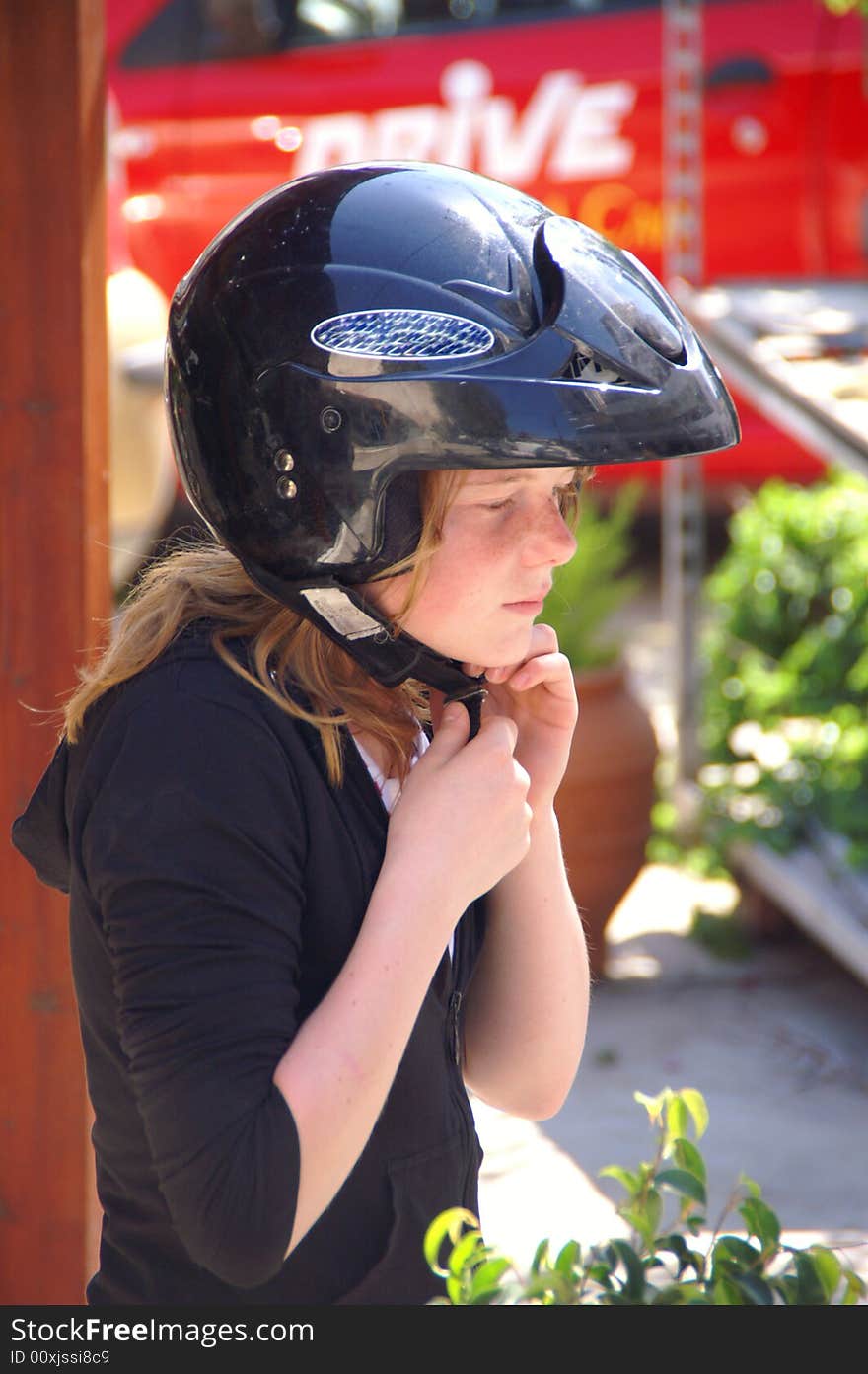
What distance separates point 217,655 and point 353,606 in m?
0.16

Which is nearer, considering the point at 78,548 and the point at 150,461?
the point at 78,548

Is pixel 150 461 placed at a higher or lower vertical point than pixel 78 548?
lower

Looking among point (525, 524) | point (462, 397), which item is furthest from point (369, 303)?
point (525, 524)

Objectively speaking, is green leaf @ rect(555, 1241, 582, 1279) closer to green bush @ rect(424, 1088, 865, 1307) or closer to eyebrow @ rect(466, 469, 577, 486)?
green bush @ rect(424, 1088, 865, 1307)

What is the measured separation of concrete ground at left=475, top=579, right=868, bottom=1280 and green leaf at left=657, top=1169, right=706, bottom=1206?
1.61 metres

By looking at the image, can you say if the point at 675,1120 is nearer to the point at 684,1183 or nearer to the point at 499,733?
the point at 684,1183

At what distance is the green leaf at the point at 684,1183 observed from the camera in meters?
1.18

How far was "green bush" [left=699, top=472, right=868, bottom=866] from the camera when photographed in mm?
4355

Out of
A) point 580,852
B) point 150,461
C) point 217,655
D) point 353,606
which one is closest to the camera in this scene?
point 217,655

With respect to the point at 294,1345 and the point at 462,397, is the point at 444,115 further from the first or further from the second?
the point at 294,1345

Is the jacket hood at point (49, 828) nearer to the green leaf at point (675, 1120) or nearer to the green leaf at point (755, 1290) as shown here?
the green leaf at point (675, 1120)

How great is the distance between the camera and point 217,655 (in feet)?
4.69

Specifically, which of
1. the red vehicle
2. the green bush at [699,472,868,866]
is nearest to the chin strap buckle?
the green bush at [699,472,868,866]

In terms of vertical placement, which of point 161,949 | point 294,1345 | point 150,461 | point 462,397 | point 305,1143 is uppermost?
point 462,397
